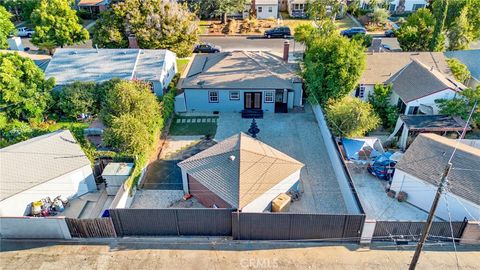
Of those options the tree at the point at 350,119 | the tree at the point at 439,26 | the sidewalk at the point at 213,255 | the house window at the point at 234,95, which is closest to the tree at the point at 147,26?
the house window at the point at 234,95

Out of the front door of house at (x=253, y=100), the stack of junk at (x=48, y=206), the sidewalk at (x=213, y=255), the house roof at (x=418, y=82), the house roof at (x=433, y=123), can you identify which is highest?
the house roof at (x=418, y=82)

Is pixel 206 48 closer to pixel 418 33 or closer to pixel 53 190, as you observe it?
pixel 418 33

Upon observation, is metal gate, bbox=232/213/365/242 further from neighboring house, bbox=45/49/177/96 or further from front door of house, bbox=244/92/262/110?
neighboring house, bbox=45/49/177/96

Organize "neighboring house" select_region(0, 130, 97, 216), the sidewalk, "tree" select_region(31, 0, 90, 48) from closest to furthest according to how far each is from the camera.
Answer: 1. the sidewalk
2. "neighboring house" select_region(0, 130, 97, 216)
3. "tree" select_region(31, 0, 90, 48)

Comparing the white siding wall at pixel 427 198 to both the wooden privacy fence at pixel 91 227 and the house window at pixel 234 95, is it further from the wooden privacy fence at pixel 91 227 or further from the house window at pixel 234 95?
the wooden privacy fence at pixel 91 227

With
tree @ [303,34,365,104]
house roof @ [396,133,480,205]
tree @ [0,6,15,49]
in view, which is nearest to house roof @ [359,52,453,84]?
tree @ [303,34,365,104]

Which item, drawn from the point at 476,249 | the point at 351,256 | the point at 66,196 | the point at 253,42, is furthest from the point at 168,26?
the point at 476,249

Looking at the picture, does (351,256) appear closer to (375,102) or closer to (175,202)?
(175,202)
